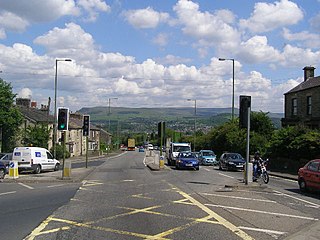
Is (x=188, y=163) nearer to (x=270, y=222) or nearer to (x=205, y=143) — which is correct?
(x=270, y=222)

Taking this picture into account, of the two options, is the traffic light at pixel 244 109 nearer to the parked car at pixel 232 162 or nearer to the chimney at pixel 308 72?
the parked car at pixel 232 162

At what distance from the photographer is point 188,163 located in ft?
114

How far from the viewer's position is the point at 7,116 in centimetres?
4859

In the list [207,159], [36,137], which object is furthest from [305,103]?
[36,137]

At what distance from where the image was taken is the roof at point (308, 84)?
132 ft

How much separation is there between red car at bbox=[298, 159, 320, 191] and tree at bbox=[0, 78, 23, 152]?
1464 inches

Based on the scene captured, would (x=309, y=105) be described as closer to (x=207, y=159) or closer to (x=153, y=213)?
(x=207, y=159)

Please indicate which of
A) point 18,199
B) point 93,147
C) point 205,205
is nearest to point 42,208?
point 18,199

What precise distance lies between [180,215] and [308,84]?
34154 millimetres

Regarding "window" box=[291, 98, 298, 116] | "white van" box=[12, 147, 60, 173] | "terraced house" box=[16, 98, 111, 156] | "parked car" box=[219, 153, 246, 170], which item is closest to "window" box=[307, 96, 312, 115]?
"window" box=[291, 98, 298, 116]

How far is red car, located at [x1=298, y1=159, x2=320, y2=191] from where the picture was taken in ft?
58.4

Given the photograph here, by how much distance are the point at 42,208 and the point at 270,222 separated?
21.5ft

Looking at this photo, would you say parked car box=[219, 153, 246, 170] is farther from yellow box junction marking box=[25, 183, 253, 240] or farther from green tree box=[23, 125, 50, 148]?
green tree box=[23, 125, 50, 148]

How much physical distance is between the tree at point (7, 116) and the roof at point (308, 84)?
3030 cm
